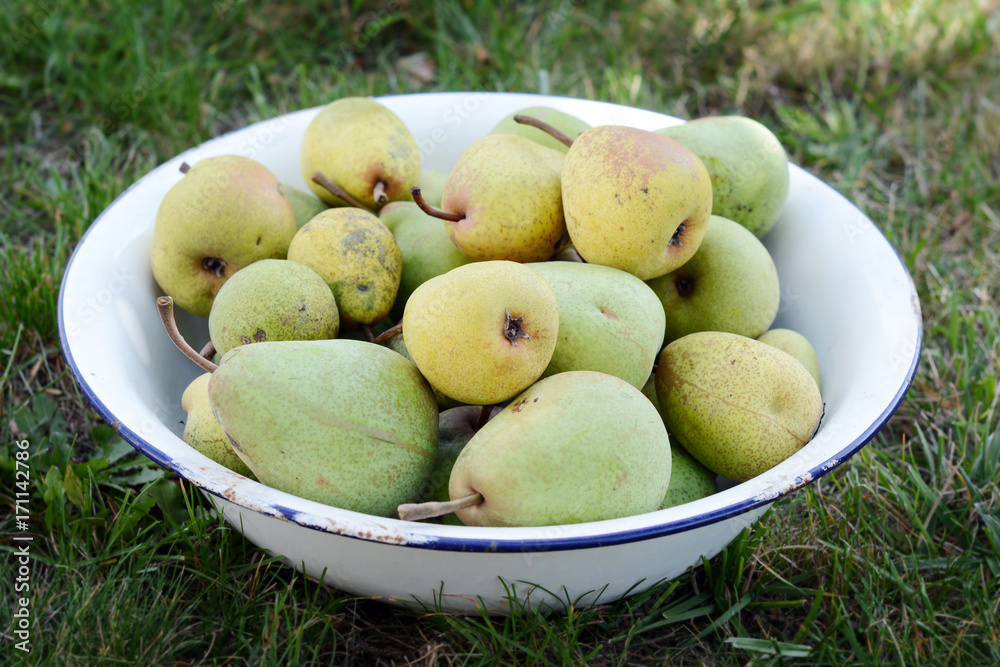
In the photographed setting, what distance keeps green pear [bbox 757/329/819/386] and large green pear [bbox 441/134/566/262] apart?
54cm

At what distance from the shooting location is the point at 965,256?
2.82m

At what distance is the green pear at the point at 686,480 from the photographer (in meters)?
1.53

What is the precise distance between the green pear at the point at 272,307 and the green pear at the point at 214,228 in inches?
7.0

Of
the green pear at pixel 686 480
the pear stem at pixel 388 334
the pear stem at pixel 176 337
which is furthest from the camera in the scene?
the pear stem at pixel 388 334

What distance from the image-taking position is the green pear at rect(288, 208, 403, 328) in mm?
1657

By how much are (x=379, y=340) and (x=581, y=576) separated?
0.66 m

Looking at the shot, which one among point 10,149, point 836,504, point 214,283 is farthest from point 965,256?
point 10,149

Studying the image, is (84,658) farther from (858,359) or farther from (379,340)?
(858,359)

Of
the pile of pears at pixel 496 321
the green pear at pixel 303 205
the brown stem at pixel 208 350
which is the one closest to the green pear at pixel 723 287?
the pile of pears at pixel 496 321

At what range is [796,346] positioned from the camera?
175cm

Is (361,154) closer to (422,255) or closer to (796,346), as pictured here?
(422,255)

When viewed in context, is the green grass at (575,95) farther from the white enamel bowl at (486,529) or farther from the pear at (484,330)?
the pear at (484,330)

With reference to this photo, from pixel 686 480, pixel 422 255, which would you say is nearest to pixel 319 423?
pixel 422 255

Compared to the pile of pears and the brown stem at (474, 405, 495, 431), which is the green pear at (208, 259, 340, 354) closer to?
the pile of pears
